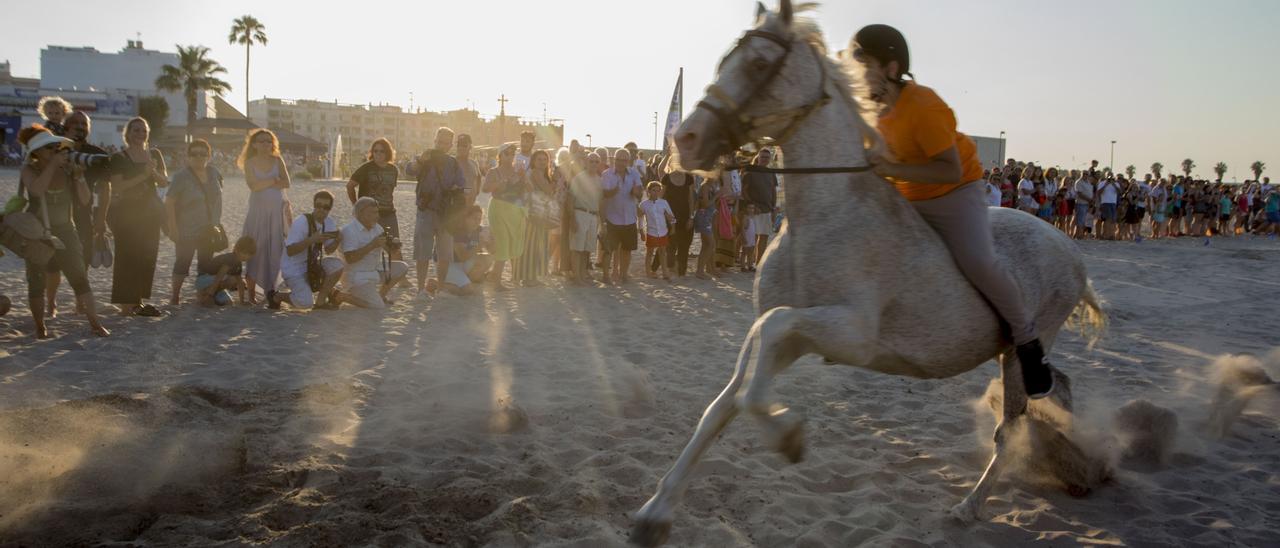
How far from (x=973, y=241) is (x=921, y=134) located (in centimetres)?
57

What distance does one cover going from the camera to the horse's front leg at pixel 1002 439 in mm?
4207

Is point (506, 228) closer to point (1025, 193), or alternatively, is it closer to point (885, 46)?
point (885, 46)

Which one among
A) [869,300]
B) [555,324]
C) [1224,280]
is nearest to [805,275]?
[869,300]

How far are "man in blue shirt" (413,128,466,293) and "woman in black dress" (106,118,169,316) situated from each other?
314cm

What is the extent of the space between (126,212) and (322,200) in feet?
6.45

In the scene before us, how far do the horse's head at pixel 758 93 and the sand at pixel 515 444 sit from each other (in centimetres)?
186

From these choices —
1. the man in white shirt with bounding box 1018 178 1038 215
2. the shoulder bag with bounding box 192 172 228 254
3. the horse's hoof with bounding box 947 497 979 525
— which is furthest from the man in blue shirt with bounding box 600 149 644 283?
the man in white shirt with bounding box 1018 178 1038 215

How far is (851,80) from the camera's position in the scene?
367cm

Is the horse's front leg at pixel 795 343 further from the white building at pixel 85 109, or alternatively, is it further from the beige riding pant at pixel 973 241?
the white building at pixel 85 109

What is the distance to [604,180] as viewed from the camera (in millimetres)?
12516

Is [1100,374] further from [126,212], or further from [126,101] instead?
[126,101]

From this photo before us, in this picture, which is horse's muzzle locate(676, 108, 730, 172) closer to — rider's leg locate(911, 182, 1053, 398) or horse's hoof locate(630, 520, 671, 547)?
rider's leg locate(911, 182, 1053, 398)

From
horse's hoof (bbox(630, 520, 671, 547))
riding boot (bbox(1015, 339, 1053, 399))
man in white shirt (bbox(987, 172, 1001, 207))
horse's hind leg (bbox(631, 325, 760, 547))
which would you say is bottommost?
horse's hoof (bbox(630, 520, 671, 547))

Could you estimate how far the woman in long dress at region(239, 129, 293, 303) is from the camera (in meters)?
9.70
